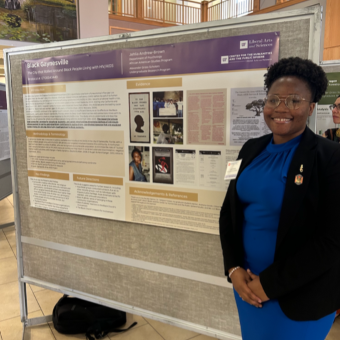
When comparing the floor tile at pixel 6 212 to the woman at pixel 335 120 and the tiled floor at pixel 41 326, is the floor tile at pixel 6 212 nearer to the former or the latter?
the tiled floor at pixel 41 326

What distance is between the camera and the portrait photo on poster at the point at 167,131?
1539 mm

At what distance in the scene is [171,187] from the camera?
5.26 feet

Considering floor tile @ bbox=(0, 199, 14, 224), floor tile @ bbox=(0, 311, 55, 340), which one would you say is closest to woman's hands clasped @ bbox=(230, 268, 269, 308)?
floor tile @ bbox=(0, 311, 55, 340)

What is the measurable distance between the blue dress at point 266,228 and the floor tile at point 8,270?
2588mm

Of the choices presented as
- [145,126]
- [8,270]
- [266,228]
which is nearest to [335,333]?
[266,228]

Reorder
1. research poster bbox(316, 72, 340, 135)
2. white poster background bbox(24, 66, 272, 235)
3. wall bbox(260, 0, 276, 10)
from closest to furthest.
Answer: white poster background bbox(24, 66, 272, 235), research poster bbox(316, 72, 340, 135), wall bbox(260, 0, 276, 10)

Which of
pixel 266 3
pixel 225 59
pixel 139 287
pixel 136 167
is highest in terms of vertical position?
pixel 266 3

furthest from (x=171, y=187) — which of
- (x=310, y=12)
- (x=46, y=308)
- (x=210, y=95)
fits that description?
(x=46, y=308)

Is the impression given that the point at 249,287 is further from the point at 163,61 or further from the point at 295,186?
the point at 163,61

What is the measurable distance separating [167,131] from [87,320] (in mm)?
1521

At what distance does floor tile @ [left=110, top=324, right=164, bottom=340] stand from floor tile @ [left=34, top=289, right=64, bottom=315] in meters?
0.68

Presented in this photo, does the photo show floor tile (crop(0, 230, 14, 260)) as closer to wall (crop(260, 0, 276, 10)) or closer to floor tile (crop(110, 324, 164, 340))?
floor tile (crop(110, 324, 164, 340))

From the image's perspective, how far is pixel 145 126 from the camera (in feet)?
5.28

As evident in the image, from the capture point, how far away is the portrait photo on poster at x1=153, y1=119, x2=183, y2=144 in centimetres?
154
